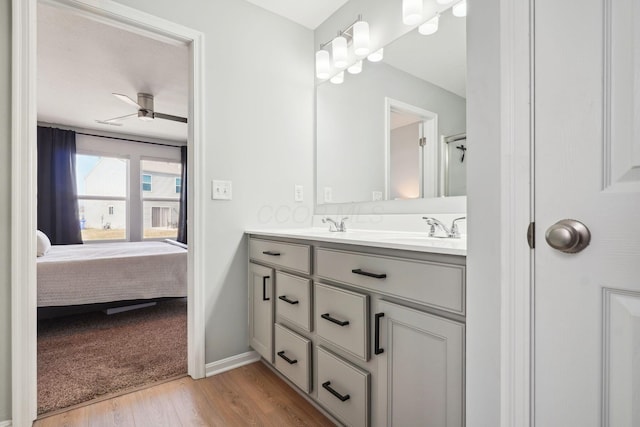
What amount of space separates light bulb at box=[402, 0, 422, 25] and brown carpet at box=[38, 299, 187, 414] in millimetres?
2362

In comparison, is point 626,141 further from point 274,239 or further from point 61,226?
point 61,226

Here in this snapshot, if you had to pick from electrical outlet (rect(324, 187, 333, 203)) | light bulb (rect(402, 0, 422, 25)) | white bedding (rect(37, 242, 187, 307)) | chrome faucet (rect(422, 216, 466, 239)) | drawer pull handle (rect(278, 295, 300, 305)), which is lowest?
white bedding (rect(37, 242, 187, 307))

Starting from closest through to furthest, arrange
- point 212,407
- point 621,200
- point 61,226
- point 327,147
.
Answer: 1. point 621,200
2. point 212,407
3. point 327,147
4. point 61,226

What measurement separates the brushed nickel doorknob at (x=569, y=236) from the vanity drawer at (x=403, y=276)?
0.26 m

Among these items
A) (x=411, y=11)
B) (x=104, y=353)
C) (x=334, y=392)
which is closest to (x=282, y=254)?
(x=334, y=392)

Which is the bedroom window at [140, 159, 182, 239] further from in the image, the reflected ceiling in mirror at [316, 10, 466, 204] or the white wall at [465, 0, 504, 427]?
the white wall at [465, 0, 504, 427]

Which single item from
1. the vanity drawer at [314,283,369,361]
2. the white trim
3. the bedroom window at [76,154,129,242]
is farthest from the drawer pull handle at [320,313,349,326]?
the bedroom window at [76,154,129,242]

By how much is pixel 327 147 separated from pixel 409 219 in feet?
2.83

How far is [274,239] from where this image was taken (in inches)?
69.6

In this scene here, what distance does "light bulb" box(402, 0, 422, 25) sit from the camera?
1615mm

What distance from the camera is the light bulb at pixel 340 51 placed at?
2.08 meters

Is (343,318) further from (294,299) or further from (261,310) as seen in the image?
(261,310)

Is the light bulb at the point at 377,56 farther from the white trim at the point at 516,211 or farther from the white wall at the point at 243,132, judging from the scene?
the white trim at the point at 516,211

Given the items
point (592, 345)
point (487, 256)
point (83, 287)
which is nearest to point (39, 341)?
point (83, 287)
